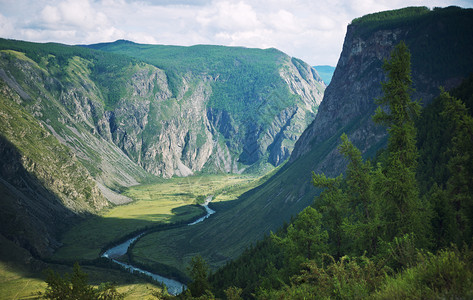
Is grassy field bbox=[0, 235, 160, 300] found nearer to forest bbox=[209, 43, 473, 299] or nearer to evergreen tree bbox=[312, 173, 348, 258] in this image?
evergreen tree bbox=[312, 173, 348, 258]

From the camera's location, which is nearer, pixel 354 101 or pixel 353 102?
pixel 354 101

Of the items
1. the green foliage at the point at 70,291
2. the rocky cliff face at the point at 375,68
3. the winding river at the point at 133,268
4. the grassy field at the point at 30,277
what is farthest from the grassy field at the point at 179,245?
the green foliage at the point at 70,291

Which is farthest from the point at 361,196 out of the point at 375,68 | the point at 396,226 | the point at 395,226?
the point at 375,68

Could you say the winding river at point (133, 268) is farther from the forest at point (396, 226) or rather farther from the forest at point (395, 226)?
the forest at point (396, 226)

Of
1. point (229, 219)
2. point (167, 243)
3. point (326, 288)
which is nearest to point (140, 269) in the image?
point (167, 243)

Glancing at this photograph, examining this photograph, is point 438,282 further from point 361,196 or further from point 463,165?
point 361,196
